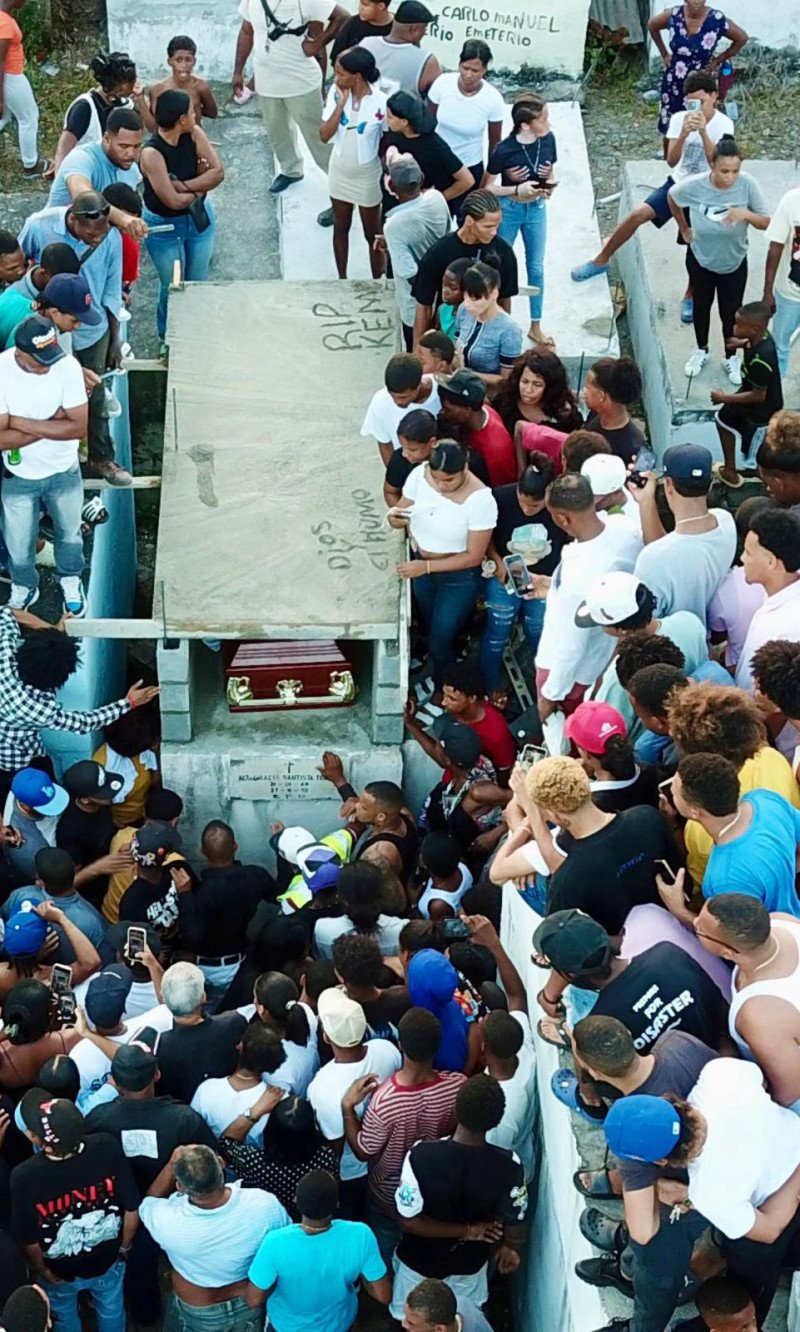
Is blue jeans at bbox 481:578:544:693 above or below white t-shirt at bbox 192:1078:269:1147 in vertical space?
above

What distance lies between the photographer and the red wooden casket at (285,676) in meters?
8.15

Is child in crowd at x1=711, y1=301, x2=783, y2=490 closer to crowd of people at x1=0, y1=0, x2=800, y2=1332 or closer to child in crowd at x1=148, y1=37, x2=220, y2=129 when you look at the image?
crowd of people at x1=0, y1=0, x2=800, y2=1332

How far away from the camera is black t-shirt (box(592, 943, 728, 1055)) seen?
4.83m

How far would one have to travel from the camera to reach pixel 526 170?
Answer: 9.14m

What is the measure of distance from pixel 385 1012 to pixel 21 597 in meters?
3.19

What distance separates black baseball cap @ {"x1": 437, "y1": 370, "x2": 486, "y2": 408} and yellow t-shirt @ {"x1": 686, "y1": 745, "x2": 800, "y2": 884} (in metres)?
2.70

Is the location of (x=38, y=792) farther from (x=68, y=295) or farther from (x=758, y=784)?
(x=758, y=784)

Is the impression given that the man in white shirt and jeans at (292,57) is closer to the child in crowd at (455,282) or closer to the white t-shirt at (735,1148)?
the child in crowd at (455,282)

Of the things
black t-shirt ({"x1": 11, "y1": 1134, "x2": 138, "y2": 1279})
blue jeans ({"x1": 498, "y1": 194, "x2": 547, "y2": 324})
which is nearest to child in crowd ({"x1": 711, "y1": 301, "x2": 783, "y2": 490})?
blue jeans ({"x1": 498, "y1": 194, "x2": 547, "y2": 324})

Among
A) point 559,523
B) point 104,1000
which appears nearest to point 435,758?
point 559,523

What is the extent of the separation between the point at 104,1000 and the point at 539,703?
7.61ft

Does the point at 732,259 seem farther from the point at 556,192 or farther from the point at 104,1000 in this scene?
the point at 104,1000

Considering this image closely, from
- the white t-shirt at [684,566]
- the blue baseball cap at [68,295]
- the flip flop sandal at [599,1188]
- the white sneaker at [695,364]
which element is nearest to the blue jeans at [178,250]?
the blue baseball cap at [68,295]

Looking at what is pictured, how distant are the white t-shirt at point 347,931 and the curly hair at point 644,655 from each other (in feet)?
5.26
